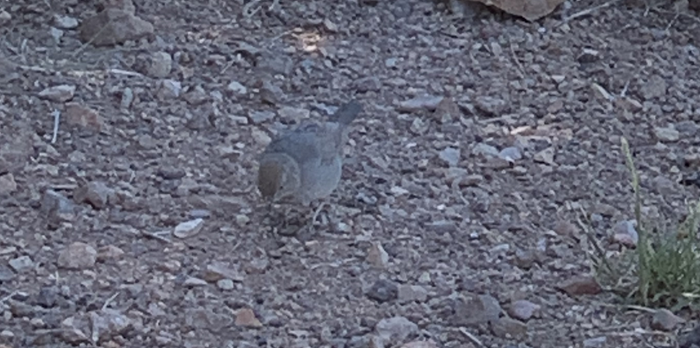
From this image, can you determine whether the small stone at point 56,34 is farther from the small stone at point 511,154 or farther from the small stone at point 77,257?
the small stone at point 511,154

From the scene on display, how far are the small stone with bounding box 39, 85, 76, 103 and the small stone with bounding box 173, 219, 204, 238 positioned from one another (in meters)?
0.86

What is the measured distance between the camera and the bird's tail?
4.57 metres

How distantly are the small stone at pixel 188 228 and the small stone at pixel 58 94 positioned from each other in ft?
2.81

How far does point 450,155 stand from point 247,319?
47.5 inches

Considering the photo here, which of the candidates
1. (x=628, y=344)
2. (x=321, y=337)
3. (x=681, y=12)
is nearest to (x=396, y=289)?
(x=321, y=337)

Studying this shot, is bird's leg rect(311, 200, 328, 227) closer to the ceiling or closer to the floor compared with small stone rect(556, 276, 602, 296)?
closer to the floor

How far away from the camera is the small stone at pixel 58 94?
4703 millimetres

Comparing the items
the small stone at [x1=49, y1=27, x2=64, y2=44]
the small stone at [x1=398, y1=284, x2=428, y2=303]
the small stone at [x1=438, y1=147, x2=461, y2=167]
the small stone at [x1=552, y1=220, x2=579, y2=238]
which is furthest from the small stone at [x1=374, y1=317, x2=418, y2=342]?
the small stone at [x1=49, y1=27, x2=64, y2=44]

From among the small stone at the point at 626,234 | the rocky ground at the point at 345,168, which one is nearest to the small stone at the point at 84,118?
the rocky ground at the point at 345,168

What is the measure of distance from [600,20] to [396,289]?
2032 mm

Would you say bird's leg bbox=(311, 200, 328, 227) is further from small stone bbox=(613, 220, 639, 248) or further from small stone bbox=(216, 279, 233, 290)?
small stone bbox=(613, 220, 639, 248)

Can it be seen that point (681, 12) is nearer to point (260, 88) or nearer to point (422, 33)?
point (422, 33)

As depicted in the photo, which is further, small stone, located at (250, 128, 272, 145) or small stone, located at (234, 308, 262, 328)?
small stone, located at (250, 128, 272, 145)

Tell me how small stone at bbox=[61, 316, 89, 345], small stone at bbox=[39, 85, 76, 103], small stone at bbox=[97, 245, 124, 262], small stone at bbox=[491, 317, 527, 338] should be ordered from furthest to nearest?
small stone at bbox=[39, 85, 76, 103] < small stone at bbox=[97, 245, 124, 262] < small stone at bbox=[491, 317, 527, 338] < small stone at bbox=[61, 316, 89, 345]
